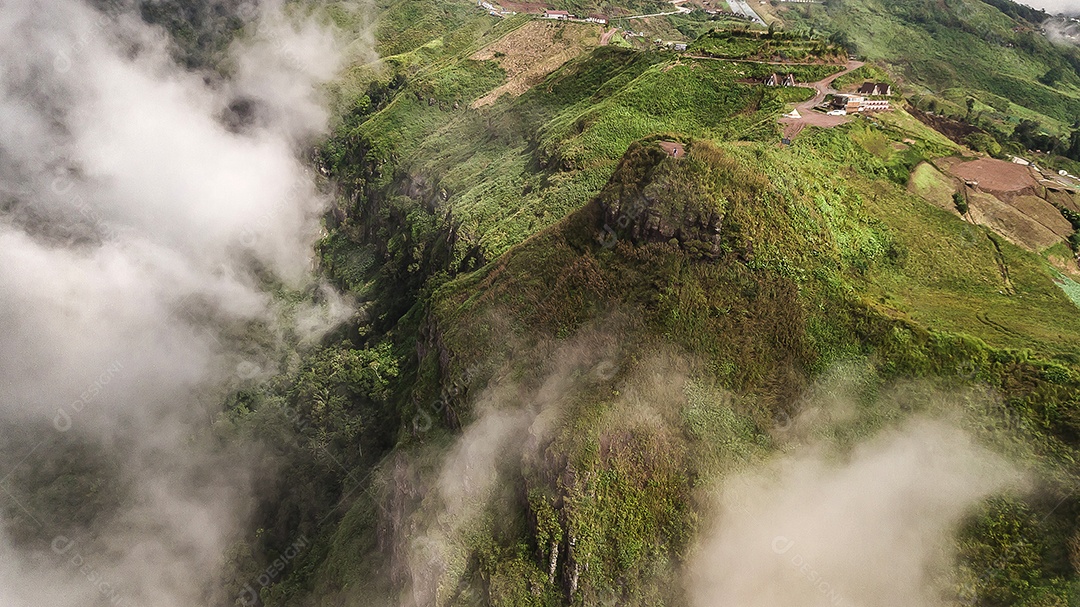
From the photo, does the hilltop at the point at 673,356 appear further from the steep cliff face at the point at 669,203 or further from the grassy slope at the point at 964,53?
the grassy slope at the point at 964,53

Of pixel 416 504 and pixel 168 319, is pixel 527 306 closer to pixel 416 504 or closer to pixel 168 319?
pixel 416 504

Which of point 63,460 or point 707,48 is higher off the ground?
point 707,48

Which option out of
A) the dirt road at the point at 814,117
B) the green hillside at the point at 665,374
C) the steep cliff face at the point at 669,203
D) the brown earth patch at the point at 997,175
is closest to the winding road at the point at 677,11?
the dirt road at the point at 814,117

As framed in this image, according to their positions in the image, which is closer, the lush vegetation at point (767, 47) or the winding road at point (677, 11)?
the lush vegetation at point (767, 47)

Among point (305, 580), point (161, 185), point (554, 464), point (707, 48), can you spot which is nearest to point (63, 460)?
point (305, 580)

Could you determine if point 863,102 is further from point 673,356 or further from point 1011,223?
point 673,356
